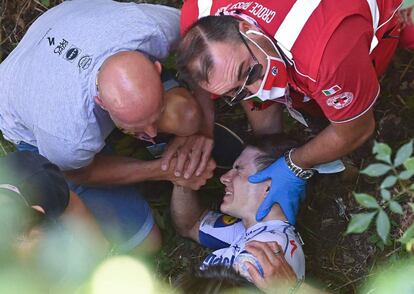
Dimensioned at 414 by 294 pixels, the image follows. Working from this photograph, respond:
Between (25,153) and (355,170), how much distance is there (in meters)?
1.40

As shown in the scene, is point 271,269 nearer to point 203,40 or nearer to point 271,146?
point 271,146

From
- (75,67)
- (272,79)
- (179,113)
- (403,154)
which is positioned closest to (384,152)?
(403,154)

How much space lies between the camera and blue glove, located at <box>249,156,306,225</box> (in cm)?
239

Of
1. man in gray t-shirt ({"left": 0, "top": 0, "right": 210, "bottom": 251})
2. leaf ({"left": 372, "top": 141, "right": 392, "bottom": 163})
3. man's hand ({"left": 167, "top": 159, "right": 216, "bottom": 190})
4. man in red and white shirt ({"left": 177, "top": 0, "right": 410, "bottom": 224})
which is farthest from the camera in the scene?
man's hand ({"left": 167, "top": 159, "right": 216, "bottom": 190})

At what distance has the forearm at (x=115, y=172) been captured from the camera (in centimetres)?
247

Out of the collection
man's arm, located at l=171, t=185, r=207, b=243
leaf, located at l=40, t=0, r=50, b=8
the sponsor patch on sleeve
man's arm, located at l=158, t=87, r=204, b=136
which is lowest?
man's arm, located at l=171, t=185, r=207, b=243

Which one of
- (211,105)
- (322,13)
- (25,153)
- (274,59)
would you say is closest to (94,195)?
(25,153)

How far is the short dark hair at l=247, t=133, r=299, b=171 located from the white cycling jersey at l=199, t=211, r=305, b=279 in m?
0.25

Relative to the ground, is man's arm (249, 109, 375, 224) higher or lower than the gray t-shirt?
lower

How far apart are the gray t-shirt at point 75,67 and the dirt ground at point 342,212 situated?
68cm

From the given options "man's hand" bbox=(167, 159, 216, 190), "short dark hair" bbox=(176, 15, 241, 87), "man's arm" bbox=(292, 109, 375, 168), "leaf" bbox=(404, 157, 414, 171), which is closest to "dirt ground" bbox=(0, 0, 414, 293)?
"man's hand" bbox=(167, 159, 216, 190)

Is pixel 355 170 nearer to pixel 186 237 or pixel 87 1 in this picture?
pixel 186 237

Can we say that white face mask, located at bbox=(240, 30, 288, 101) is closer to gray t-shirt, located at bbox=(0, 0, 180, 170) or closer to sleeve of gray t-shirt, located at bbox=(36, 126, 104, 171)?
gray t-shirt, located at bbox=(0, 0, 180, 170)

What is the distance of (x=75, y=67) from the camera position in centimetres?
212
